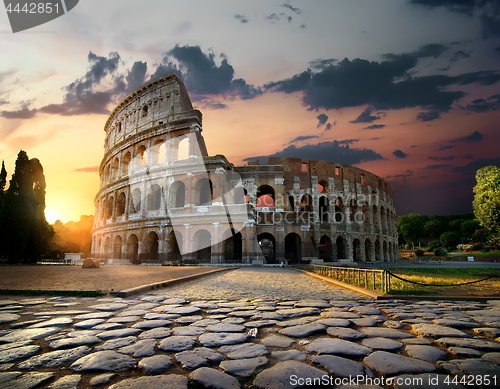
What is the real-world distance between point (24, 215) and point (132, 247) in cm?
914

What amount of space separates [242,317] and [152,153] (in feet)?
87.0

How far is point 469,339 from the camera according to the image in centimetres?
268

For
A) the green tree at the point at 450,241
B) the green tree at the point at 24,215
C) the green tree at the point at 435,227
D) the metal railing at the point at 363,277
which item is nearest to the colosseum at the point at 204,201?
the green tree at the point at 24,215

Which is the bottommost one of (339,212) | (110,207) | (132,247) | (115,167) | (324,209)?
(132,247)

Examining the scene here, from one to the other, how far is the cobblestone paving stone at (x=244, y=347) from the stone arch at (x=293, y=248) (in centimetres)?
2231

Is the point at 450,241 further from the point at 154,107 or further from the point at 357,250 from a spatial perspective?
the point at 154,107

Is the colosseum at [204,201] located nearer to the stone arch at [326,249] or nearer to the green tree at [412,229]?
the stone arch at [326,249]

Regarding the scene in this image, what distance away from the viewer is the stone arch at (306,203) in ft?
96.7


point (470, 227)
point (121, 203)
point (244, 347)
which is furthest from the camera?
point (470, 227)

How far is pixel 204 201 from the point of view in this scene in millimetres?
27438

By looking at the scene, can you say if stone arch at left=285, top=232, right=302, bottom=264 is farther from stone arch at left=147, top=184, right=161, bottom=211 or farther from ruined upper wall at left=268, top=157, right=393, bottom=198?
stone arch at left=147, top=184, right=161, bottom=211

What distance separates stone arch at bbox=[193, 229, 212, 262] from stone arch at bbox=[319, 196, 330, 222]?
13244 mm

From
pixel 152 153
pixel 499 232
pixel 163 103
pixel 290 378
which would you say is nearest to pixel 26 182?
pixel 152 153

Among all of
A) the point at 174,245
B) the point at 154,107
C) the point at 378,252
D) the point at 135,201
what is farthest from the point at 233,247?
the point at 378,252
